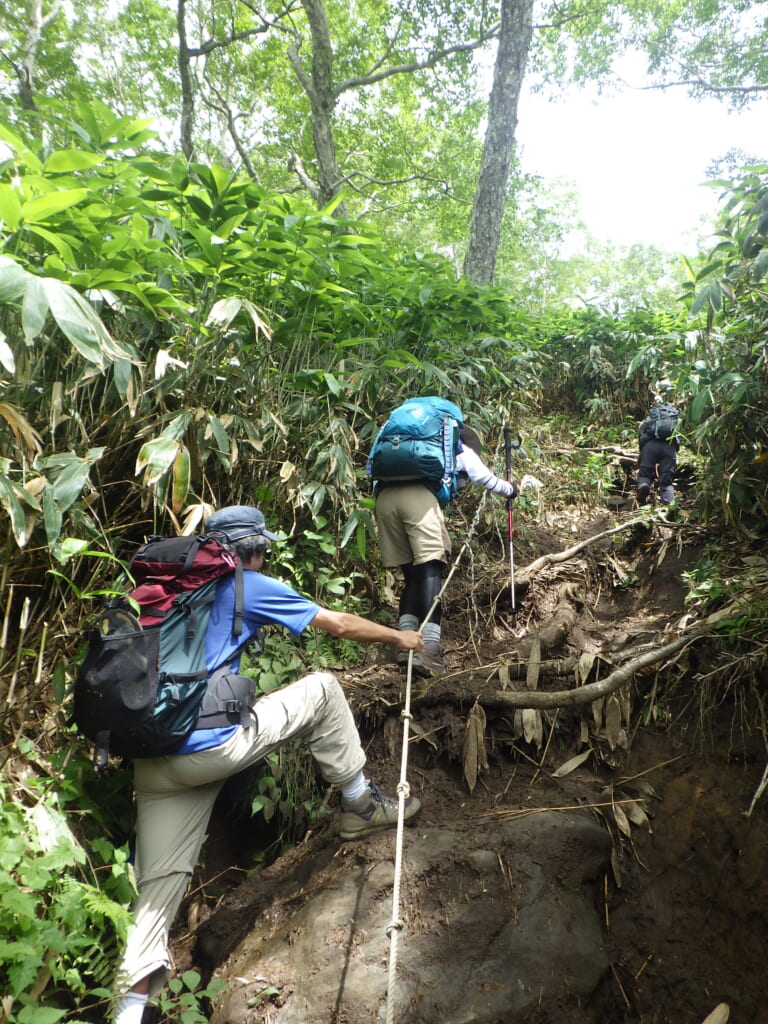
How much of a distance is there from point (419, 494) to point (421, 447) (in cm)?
32

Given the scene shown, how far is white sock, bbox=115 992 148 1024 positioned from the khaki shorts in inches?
102

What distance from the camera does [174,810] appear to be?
259cm

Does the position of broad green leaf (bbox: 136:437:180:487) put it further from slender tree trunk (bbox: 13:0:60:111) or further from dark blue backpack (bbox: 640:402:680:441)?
slender tree trunk (bbox: 13:0:60:111)

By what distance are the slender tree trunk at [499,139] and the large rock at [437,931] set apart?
22.2 ft

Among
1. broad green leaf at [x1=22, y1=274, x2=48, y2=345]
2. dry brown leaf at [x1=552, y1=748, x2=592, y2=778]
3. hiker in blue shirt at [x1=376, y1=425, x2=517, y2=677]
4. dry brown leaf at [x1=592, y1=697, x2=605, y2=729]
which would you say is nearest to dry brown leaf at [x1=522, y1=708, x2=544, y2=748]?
dry brown leaf at [x1=552, y1=748, x2=592, y2=778]

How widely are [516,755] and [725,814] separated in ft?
3.42

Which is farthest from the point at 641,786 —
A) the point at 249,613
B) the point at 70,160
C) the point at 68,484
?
the point at 70,160

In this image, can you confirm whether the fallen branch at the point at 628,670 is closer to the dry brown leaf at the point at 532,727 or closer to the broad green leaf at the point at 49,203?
the dry brown leaf at the point at 532,727

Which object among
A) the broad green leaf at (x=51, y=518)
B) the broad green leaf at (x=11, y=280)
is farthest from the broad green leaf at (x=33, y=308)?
the broad green leaf at (x=51, y=518)

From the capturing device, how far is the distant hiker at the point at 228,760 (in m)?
2.44

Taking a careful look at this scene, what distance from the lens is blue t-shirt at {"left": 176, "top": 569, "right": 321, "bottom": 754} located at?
2.61 metres

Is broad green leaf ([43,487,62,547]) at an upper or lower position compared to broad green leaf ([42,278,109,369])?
lower

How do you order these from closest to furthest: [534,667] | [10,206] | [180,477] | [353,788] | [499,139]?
[10,206]
[353,788]
[180,477]
[534,667]
[499,139]

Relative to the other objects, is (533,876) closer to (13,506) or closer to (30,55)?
(13,506)
